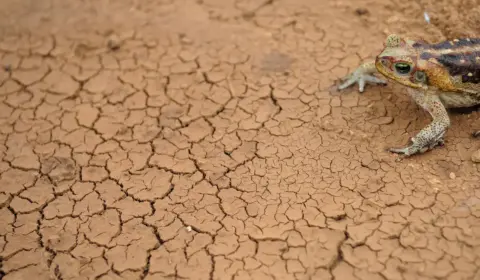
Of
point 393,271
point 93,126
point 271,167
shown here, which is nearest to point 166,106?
point 93,126

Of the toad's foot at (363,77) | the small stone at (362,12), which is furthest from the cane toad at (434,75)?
the small stone at (362,12)

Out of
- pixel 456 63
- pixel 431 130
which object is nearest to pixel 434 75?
pixel 456 63

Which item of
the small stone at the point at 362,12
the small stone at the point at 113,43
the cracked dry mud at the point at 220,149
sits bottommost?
the cracked dry mud at the point at 220,149

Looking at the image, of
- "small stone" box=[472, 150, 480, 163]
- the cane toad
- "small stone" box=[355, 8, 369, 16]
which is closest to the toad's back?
the cane toad

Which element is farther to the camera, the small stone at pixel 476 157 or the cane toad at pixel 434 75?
the cane toad at pixel 434 75

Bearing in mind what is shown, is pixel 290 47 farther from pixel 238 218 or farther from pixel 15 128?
pixel 15 128

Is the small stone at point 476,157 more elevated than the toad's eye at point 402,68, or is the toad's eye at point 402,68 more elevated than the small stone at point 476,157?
the toad's eye at point 402,68

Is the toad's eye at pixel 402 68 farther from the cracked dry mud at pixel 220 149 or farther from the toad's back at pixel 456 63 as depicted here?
the cracked dry mud at pixel 220 149

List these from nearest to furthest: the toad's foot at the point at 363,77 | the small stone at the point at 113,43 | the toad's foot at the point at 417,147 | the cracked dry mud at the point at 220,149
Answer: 1. the cracked dry mud at the point at 220,149
2. the toad's foot at the point at 417,147
3. the toad's foot at the point at 363,77
4. the small stone at the point at 113,43
